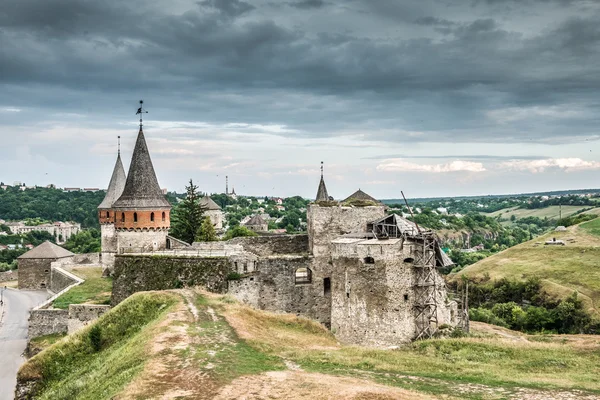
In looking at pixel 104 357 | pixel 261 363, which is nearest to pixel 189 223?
pixel 104 357

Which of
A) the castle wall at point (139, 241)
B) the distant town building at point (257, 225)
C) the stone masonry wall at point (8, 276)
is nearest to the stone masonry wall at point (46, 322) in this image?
the castle wall at point (139, 241)

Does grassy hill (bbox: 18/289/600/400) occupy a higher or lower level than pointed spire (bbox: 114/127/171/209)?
lower

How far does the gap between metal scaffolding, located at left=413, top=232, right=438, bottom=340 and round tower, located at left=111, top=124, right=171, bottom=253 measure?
21437 mm

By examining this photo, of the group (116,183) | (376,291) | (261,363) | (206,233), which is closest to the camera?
(261,363)

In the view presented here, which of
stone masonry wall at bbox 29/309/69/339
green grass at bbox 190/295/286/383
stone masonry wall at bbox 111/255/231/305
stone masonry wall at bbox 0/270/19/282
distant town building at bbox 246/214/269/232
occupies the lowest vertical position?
stone masonry wall at bbox 0/270/19/282

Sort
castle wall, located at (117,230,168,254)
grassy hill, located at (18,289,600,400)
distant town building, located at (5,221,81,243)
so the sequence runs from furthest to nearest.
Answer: distant town building, located at (5,221,81,243) → castle wall, located at (117,230,168,254) → grassy hill, located at (18,289,600,400)

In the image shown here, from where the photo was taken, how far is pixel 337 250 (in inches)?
1369

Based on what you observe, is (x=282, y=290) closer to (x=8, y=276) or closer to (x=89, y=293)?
(x=89, y=293)

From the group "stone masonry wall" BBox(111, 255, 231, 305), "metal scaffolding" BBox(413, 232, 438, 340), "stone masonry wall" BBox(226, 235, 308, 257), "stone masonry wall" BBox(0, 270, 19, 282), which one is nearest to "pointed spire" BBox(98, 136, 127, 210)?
"stone masonry wall" BBox(226, 235, 308, 257)

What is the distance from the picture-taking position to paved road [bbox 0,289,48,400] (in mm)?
41781

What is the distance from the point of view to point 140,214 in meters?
45.0

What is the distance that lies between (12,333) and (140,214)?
22.3 metres

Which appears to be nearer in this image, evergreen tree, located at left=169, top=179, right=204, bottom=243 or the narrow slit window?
the narrow slit window

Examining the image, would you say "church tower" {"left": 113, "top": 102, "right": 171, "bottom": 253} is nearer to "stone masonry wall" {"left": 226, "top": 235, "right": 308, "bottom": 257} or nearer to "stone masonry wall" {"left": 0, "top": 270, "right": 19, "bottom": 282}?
"stone masonry wall" {"left": 226, "top": 235, "right": 308, "bottom": 257}
